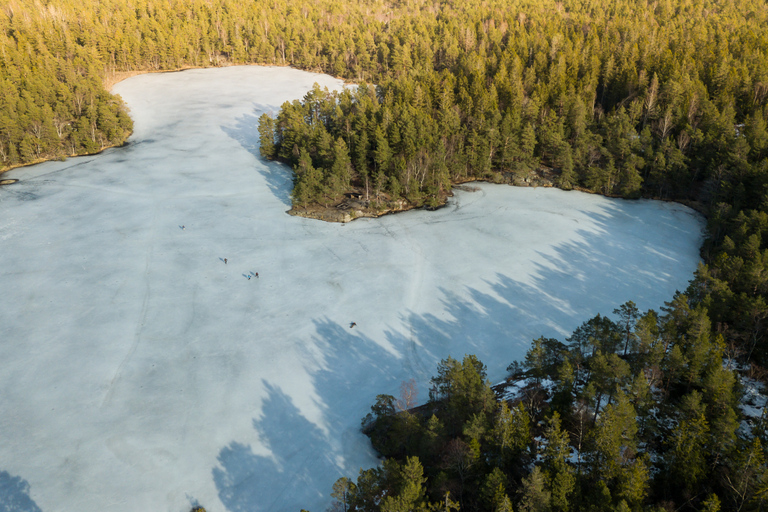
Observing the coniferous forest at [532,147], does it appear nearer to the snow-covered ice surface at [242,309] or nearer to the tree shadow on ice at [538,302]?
the tree shadow on ice at [538,302]

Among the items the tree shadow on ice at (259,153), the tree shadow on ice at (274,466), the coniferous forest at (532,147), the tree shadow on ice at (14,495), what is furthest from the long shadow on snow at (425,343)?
the tree shadow on ice at (259,153)

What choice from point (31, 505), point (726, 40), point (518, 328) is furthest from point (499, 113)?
point (31, 505)

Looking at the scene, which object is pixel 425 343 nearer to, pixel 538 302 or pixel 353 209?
pixel 538 302

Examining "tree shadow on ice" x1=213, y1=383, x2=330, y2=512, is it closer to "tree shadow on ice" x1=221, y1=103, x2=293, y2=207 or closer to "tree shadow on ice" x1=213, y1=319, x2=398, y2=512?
"tree shadow on ice" x1=213, y1=319, x2=398, y2=512

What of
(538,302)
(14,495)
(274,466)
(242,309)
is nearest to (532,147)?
(538,302)

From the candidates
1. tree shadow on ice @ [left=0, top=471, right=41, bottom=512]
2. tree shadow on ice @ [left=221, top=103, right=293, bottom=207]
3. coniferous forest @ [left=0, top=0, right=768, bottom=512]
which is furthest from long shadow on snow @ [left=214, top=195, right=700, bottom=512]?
tree shadow on ice @ [left=221, top=103, right=293, bottom=207]

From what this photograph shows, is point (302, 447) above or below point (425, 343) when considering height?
below
